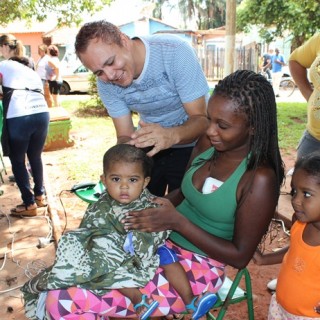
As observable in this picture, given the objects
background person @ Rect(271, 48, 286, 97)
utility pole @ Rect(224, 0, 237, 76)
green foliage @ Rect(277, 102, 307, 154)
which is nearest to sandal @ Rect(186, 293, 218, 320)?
green foliage @ Rect(277, 102, 307, 154)

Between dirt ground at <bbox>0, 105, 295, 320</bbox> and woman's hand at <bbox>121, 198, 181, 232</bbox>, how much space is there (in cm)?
147

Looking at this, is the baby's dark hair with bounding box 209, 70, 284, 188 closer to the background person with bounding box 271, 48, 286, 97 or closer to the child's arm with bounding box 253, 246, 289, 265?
the child's arm with bounding box 253, 246, 289, 265

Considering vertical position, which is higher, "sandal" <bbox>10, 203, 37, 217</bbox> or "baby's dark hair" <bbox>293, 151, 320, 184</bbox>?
"baby's dark hair" <bbox>293, 151, 320, 184</bbox>

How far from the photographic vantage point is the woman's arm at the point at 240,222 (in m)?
1.79

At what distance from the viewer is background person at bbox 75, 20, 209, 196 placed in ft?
6.81

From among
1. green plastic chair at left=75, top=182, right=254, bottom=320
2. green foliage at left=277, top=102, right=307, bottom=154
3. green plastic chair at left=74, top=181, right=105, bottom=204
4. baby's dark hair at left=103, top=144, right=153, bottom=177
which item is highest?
baby's dark hair at left=103, top=144, right=153, bottom=177

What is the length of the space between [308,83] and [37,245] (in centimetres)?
300

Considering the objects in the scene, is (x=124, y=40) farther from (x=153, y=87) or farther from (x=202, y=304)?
(x=202, y=304)

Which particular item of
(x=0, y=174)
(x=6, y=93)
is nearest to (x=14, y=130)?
(x=6, y=93)

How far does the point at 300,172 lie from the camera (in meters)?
1.80

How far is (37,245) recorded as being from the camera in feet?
13.9

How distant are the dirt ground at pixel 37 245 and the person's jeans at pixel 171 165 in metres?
1.08

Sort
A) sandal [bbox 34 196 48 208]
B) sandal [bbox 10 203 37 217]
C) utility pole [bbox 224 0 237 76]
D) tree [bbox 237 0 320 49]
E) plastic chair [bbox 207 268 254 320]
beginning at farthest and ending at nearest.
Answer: tree [bbox 237 0 320 49] < utility pole [bbox 224 0 237 76] < sandal [bbox 34 196 48 208] < sandal [bbox 10 203 37 217] < plastic chair [bbox 207 268 254 320]

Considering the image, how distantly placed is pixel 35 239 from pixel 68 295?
277 cm
